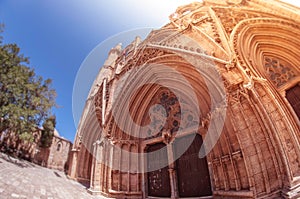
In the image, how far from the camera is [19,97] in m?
10.2

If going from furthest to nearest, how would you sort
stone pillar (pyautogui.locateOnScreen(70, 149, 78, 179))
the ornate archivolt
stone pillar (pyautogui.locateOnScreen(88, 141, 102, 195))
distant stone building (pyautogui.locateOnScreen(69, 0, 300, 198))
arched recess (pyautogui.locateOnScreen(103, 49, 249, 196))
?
stone pillar (pyautogui.locateOnScreen(70, 149, 78, 179))
stone pillar (pyautogui.locateOnScreen(88, 141, 102, 195))
the ornate archivolt
arched recess (pyautogui.locateOnScreen(103, 49, 249, 196))
distant stone building (pyautogui.locateOnScreen(69, 0, 300, 198))

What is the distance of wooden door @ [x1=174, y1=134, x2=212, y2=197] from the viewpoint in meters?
4.99

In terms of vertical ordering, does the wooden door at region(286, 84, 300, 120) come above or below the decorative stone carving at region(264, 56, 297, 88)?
below

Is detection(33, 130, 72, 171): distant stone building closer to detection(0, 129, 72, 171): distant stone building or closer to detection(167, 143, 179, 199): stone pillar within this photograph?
detection(0, 129, 72, 171): distant stone building

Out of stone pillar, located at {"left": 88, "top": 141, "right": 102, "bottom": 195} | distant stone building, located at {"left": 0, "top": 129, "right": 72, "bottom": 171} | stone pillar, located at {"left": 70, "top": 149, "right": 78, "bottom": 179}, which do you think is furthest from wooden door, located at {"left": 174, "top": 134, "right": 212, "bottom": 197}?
distant stone building, located at {"left": 0, "top": 129, "right": 72, "bottom": 171}

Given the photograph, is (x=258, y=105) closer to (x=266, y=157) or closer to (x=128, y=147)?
(x=266, y=157)

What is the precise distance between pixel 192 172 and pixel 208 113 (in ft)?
7.16

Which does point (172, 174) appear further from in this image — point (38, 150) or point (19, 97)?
point (38, 150)

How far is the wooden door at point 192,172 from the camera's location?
499cm

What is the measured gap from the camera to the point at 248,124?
3.58m

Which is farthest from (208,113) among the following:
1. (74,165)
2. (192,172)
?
(74,165)

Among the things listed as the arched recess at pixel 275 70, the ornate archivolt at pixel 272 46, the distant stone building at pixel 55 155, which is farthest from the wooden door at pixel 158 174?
the distant stone building at pixel 55 155

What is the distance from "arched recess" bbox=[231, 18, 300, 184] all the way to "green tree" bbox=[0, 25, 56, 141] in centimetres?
1092

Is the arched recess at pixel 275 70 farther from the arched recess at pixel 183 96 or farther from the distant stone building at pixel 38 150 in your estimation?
the distant stone building at pixel 38 150
